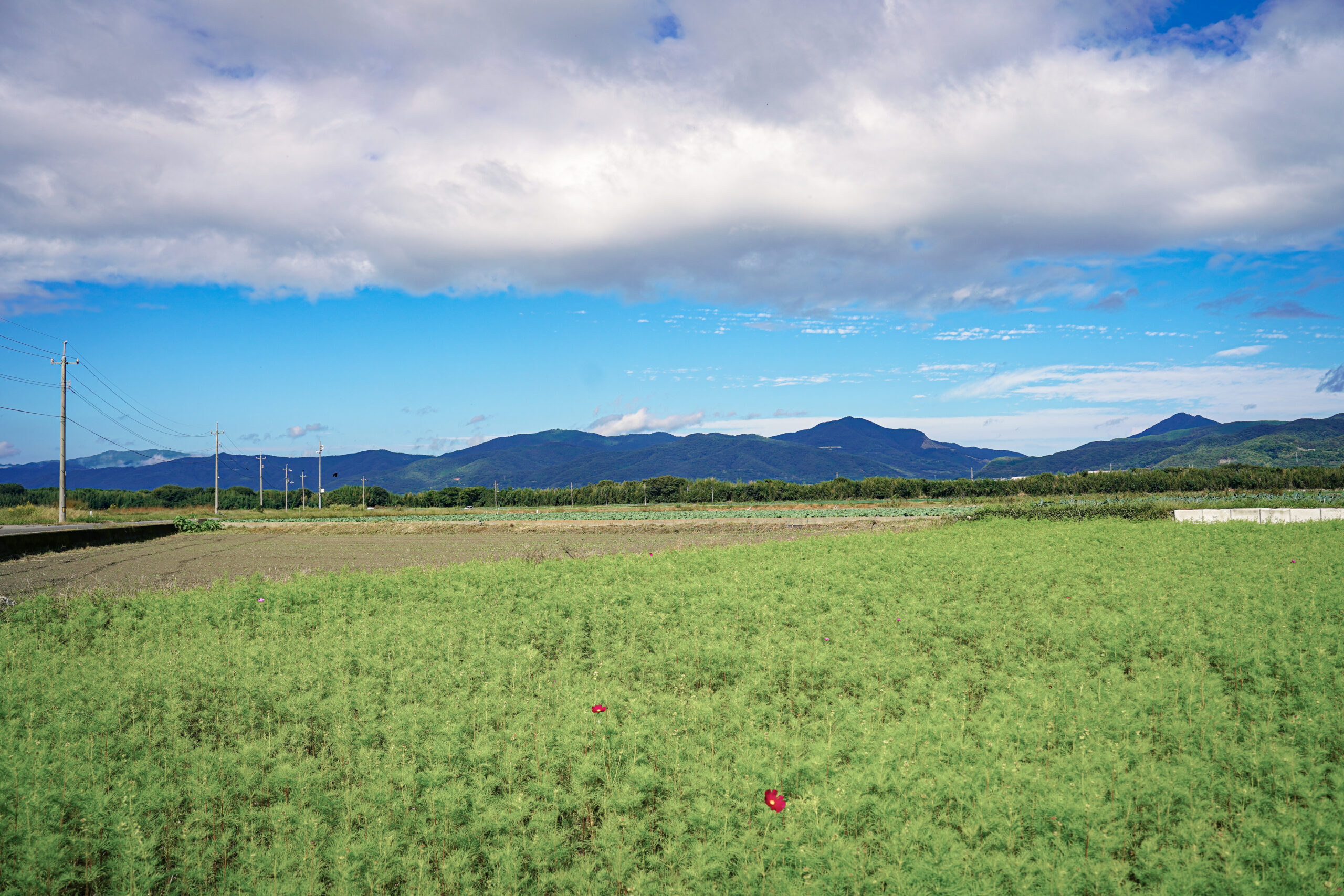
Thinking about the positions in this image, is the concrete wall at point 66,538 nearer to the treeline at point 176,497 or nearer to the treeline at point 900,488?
the treeline at point 176,497

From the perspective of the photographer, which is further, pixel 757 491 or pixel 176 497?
pixel 176 497

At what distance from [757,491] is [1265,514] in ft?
279

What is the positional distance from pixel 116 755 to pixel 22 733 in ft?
4.25

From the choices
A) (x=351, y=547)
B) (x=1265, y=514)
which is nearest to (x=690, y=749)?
(x=351, y=547)

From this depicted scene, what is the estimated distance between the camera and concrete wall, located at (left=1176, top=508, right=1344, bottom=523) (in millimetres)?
32656

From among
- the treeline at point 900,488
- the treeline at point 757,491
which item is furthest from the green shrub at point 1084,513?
the treeline at point 900,488

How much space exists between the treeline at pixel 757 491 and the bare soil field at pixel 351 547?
57131mm

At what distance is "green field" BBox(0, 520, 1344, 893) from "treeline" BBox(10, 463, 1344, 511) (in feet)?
291

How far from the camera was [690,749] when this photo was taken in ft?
20.4

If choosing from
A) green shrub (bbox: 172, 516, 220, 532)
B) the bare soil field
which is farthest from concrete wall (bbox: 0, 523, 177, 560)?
green shrub (bbox: 172, 516, 220, 532)

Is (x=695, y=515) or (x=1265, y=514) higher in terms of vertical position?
(x=1265, y=514)

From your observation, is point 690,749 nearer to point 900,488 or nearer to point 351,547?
point 351,547

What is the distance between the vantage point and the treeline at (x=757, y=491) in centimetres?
8844

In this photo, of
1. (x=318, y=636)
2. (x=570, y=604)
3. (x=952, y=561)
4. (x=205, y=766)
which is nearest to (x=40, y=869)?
(x=205, y=766)
